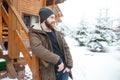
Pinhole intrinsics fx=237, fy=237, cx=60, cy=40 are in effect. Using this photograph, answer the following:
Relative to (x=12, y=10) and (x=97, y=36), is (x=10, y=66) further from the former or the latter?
(x=97, y=36)

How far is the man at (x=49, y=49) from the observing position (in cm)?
307

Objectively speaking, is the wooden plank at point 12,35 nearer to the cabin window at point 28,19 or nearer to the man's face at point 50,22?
the man's face at point 50,22

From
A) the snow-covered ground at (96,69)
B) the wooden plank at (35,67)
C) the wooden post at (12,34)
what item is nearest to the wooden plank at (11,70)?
the wooden post at (12,34)

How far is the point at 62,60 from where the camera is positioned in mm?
3268

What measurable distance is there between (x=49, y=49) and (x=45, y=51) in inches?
5.0

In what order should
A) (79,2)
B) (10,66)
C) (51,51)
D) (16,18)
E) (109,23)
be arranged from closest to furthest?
1. (51,51)
2. (16,18)
3. (10,66)
4. (109,23)
5. (79,2)

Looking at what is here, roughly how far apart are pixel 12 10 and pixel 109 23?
15821 millimetres

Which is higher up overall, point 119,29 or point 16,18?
point 16,18

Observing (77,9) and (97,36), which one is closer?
(97,36)

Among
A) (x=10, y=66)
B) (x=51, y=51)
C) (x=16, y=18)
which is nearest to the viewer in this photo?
(x=51, y=51)

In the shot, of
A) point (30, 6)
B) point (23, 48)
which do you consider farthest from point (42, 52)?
point (30, 6)

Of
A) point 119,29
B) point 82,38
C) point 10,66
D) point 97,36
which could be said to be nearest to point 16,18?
point 10,66

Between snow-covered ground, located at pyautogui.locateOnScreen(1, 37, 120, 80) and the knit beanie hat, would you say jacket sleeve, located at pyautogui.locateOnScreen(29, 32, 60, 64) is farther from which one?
snow-covered ground, located at pyautogui.locateOnScreen(1, 37, 120, 80)

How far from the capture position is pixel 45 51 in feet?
9.98
